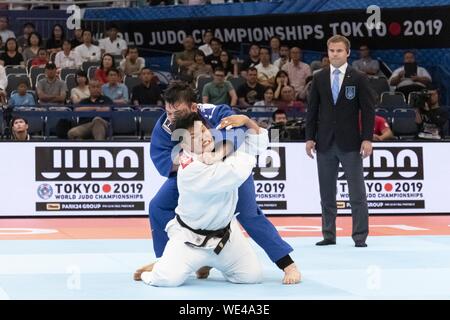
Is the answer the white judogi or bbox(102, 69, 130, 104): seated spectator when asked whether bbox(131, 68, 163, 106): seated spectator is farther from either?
the white judogi

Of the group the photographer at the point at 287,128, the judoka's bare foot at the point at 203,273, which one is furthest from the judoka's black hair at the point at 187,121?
the photographer at the point at 287,128

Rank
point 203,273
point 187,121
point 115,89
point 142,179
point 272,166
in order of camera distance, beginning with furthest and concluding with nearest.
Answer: point 115,89, point 272,166, point 142,179, point 203,273, point 187,121

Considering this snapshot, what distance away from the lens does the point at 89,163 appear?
526 inches

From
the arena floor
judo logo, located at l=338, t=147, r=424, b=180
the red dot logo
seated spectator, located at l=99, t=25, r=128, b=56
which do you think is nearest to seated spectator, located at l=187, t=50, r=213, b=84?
seated spectator, located at l=99, t=25, r=128, b=56

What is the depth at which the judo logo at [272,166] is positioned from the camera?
1360 cm

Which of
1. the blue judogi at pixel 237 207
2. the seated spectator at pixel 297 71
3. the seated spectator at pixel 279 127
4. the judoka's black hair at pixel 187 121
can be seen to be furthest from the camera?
the seated spectator at pixel 297 71

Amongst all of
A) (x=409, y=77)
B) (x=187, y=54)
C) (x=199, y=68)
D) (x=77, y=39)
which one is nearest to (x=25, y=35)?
(x=77, y=39)

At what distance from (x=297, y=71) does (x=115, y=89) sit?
3697 millimetres

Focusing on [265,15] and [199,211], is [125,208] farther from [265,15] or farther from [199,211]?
[265,15]

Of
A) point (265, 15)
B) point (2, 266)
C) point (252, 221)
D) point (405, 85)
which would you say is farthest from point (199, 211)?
point (265, 15)

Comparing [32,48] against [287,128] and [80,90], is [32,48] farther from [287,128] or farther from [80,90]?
[287,128]

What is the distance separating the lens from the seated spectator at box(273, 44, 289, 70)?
62.3 ft

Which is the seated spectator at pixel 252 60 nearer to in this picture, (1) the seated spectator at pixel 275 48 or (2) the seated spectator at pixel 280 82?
(1) the seated spectator at pixel 275 48

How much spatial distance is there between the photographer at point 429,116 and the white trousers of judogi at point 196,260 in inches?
383
